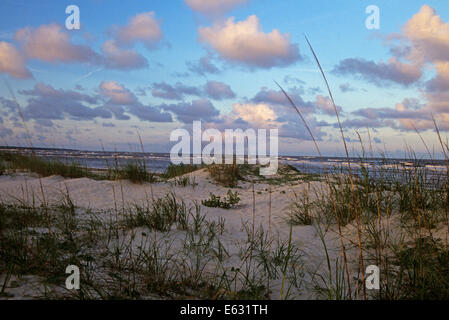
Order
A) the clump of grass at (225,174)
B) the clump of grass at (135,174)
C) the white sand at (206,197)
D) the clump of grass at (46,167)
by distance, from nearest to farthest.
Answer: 1. the white sand at (206,197)
2. the clump of grass at (135,174)
3. the clump of grass at (225,174)
4. the clump of grass at (46,167)

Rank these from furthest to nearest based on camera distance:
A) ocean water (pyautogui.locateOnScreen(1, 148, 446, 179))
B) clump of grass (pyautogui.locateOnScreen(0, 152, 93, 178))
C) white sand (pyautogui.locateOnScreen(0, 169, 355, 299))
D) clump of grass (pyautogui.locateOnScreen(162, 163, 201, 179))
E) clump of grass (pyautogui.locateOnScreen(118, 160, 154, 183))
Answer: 1. clump of grass (pyautogui.locateOnScreen(162, 163, 201, 179))
2. clump of grass (pyautogui.locateOnScreen(0, 152, 93, 178))
3. clump of grass (pyautogui.locateOnScreen(118, 160, 154, 183))
4. ocean water (pyautogui.locateOnScreen(1, 148, 446, 179))
5. white sand (pyautogui.locateOnScreen(0, 169, 355, 299))

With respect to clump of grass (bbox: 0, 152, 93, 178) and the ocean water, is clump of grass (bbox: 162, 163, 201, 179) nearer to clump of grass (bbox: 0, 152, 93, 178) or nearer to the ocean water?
the ocean water

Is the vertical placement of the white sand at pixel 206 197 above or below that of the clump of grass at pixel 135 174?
below

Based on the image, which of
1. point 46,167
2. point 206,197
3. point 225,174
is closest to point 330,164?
point 225,174

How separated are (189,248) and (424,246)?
7.62ft

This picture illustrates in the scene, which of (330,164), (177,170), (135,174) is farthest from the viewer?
(330,164)

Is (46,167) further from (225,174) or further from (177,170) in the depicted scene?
(225,174)

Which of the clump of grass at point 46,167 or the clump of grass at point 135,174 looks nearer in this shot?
the clump of grass at point 135,174

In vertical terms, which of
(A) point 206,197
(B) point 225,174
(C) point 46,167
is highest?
(C) point 46,167

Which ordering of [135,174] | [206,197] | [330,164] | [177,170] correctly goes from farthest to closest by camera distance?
[330,164] < [177,170] < [135,174] < [206,197]

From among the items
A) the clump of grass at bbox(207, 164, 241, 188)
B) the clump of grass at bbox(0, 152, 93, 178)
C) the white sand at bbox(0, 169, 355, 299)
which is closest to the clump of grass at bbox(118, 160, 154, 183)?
the white sand at bbox(0, 169, 355, 299)

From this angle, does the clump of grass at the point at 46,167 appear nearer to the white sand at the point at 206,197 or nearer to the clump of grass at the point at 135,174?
the white sand at the point at 206,197

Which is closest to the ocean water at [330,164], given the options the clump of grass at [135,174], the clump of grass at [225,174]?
the clump of grass at [135,174]
